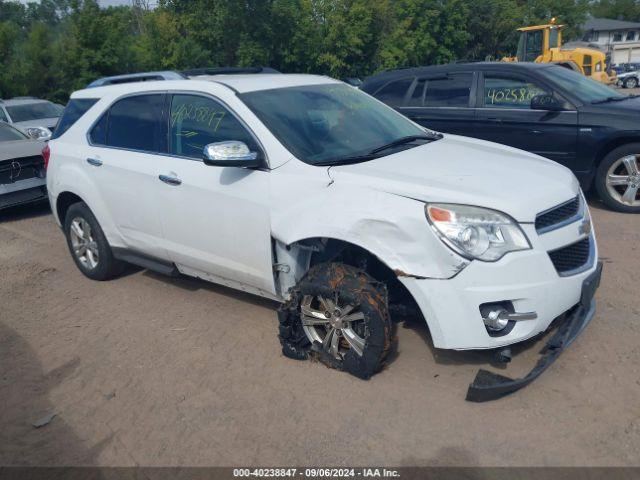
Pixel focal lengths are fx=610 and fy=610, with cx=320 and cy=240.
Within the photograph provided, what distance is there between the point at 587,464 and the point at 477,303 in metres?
0.93

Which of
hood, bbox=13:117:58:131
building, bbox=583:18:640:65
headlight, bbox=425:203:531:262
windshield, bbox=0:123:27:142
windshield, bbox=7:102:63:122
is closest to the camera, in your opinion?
headlight, bbox=425:203:531:262

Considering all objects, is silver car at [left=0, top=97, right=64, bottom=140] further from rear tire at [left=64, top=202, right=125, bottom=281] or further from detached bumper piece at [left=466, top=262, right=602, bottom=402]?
detached bumper piece at [left=466, top=262, right=602, bottom=402]

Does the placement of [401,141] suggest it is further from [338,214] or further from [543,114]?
[543,114]

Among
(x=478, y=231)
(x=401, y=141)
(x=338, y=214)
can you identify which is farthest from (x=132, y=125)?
(x=478, y=231)

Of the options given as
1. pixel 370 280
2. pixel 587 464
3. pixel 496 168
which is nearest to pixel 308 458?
pixel 370 280

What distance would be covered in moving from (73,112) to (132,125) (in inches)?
42.8

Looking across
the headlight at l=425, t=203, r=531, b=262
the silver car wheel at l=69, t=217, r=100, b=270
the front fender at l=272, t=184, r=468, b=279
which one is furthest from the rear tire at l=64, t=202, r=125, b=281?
the headlight at l=425, t=203, r=531, b=262

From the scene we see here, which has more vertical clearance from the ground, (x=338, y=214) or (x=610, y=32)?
(x=338, y=214)

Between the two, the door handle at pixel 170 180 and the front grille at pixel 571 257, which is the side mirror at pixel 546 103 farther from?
the door handle at pixel 170 180

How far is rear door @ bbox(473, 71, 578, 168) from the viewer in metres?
7.06

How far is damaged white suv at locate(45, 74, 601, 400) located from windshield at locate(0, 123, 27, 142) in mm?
4496

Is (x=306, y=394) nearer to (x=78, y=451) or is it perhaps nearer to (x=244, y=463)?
(x=244, y=463)

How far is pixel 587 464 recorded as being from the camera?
2.96 metres

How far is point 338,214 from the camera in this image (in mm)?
3633
